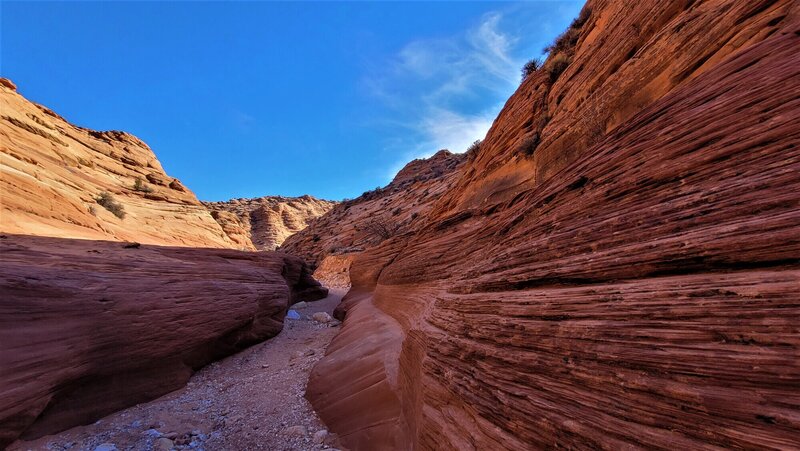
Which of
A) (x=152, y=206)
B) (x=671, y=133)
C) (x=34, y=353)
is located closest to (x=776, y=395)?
(x=671, y=133)

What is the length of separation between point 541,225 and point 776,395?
8.85ft

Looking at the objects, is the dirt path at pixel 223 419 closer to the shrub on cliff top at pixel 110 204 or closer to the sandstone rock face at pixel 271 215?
the shrub on cliff top at pixel 110 204

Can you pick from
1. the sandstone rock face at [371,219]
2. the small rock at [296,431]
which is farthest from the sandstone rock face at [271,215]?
the small rock at [296,431]

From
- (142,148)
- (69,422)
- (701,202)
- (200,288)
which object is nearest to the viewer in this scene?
(701,202)

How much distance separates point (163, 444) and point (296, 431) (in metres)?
2.05

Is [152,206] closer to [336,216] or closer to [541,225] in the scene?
[336,216]

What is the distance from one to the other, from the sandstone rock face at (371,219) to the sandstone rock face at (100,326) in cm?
1415

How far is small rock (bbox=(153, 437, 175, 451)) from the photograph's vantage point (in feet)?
16.8

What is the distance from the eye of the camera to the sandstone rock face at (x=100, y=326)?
4.95m

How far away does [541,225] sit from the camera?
13.9ft

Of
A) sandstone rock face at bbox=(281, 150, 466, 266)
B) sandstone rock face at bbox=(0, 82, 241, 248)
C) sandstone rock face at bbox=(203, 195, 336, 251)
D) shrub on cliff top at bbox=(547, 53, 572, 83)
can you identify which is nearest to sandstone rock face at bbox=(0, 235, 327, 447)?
sandstone rock face at bbox=(0, 82, 241, 248)

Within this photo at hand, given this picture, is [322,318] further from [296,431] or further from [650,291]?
[650,291]

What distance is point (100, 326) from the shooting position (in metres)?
6.06

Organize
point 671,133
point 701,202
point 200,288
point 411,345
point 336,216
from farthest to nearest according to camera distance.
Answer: point 336,216 → point 200,288 → point 411,345 → point 671,133 → point 701,202
